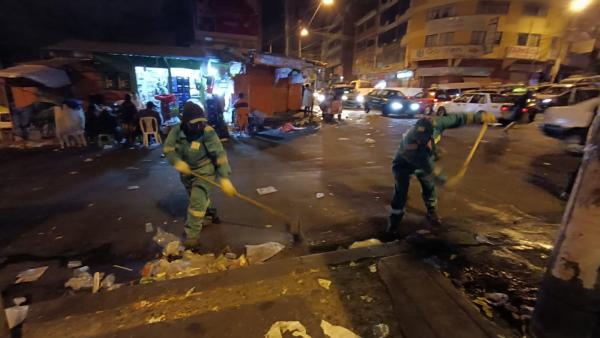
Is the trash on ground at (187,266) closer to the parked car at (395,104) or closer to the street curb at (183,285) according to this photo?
the street curb at (183,285)

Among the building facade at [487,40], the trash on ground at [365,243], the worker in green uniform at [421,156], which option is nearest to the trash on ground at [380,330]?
the trash on ground at [365,243]

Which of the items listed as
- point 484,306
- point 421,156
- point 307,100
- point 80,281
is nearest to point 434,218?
point 421,156

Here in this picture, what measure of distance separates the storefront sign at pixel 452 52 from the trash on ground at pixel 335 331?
31.2m

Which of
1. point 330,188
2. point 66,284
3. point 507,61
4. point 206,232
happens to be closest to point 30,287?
point 66,284

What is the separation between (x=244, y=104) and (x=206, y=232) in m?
8.62

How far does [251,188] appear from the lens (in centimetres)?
546

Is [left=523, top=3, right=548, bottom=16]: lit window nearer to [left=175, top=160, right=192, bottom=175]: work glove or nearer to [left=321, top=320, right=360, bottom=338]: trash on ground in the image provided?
[left=175, top=160, right=192, bottom=175]: work glove

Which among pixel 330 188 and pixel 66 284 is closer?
pixel 66 284

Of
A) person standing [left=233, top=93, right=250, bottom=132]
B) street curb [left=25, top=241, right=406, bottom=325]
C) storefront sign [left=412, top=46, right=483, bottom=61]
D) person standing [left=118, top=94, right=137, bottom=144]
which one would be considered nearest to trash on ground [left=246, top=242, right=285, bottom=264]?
street curb [left=25, top=241, right=406, bottom=325]

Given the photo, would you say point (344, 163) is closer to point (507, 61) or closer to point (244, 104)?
point (244, 104)

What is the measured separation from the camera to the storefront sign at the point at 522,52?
2681 centimetres

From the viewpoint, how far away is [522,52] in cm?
2700

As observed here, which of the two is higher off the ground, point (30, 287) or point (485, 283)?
point (485, 283)

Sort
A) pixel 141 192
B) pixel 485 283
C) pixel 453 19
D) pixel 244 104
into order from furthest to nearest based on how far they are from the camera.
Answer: pixel 453 19
pixel 244 104
pixel 141 192
pixel 485 283
